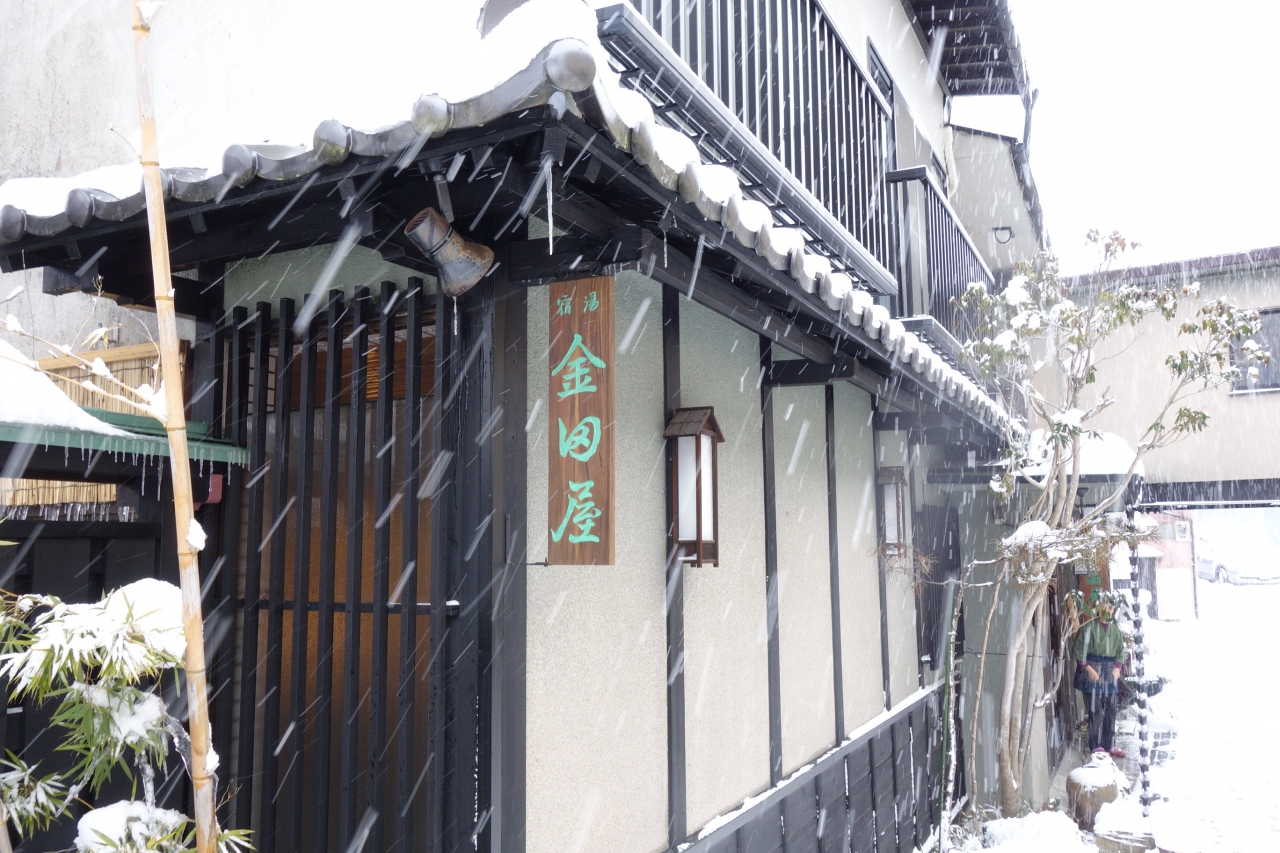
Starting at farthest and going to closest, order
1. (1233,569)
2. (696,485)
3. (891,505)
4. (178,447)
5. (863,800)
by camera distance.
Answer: (1233,569), (891,505), (863,800), (696,485), (178,447)

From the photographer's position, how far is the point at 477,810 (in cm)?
330

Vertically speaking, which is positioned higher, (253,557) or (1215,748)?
(253,557)

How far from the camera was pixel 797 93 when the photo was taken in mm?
5668

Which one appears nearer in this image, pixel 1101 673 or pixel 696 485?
pixel 696 485

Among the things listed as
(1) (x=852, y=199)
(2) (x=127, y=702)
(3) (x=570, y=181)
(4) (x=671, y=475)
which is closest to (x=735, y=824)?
(4) (x=671, y=475)

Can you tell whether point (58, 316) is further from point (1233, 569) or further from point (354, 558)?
point (1233, 569)

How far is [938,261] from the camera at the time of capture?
8.82m

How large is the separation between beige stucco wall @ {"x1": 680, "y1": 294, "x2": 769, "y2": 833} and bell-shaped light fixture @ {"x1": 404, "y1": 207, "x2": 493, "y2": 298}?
156cm

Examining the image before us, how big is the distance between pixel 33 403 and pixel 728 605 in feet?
11.6

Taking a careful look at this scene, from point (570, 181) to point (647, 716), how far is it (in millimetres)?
2619

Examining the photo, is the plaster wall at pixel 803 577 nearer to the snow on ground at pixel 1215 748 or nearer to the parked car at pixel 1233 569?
the snow on ground at pixel 1215 748

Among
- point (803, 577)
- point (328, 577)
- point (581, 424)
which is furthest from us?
point (803, 577)

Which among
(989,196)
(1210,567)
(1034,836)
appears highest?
(989,196)

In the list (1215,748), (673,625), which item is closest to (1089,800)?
(1215,748)
